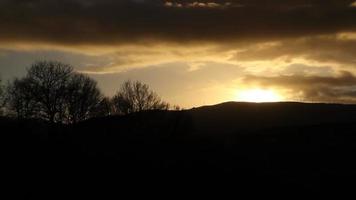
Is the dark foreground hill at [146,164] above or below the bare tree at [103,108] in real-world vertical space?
below

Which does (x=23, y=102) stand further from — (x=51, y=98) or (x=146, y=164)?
(x=146, y=164)

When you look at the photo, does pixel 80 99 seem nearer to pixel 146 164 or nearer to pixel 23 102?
pixel 23 102

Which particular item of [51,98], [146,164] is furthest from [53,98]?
[146,164]

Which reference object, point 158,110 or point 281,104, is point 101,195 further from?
point 281,104

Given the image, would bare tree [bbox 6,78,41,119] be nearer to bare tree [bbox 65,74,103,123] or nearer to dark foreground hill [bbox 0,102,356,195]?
bare tree [bbox 65,74,103,123]

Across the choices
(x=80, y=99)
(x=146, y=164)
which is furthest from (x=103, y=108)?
(x=146, y=164)

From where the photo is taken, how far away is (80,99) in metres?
78.6

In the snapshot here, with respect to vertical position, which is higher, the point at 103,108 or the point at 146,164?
the point at 103,108

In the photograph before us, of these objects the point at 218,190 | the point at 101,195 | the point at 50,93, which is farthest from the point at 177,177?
the point at 50,93

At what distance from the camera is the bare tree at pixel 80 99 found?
76.8 m

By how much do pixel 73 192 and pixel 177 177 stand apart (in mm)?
6526

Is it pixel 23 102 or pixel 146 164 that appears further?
pixel 23 102

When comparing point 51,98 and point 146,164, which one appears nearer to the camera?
point 146,164

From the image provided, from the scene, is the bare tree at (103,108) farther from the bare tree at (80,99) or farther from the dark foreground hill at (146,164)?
the dark foreground hill at (146,164)
